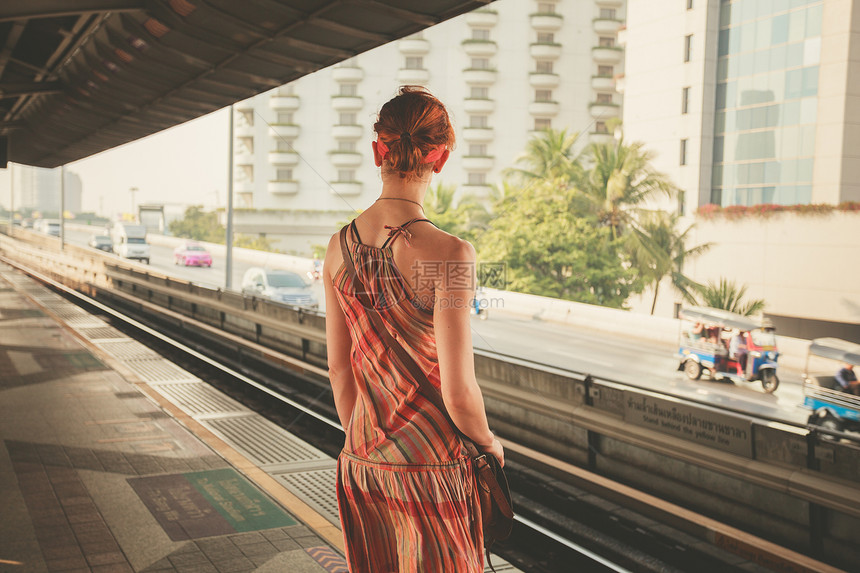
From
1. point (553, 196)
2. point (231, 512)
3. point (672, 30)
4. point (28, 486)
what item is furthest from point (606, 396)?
point (672, 30)

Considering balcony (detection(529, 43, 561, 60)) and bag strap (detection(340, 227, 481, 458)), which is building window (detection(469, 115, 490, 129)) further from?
bag strap (detection(340, 227, 481, 458))

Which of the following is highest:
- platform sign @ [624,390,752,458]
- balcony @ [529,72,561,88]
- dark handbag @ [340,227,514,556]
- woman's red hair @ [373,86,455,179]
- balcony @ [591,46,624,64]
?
balcony @ [591,46,624,64]

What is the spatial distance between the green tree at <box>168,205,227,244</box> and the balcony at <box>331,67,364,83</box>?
170ft

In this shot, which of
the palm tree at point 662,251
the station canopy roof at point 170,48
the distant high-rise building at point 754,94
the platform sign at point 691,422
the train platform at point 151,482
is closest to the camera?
the train platform at point 151,482

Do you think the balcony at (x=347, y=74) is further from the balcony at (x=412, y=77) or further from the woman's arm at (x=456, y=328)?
the woman's arm at (x=456, y=328)

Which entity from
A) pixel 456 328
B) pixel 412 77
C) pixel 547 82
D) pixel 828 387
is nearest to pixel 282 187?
pixel 547 82

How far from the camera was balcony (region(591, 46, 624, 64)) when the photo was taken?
140ft

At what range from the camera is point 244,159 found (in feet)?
96.7

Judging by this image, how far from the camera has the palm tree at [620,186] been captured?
37844 mm

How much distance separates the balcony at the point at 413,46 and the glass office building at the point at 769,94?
20228 millimetres

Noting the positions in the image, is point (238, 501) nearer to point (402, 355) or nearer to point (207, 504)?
point (207, 504)

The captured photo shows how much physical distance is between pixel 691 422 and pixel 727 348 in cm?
1272

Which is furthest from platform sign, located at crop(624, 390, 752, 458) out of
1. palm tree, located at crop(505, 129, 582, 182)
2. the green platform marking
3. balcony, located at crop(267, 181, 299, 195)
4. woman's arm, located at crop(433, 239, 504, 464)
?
balcony, located at crop(267, 181, 299, 195)

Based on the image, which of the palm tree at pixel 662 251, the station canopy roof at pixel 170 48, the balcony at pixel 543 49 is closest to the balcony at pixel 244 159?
the balcony at pixel 543 49
